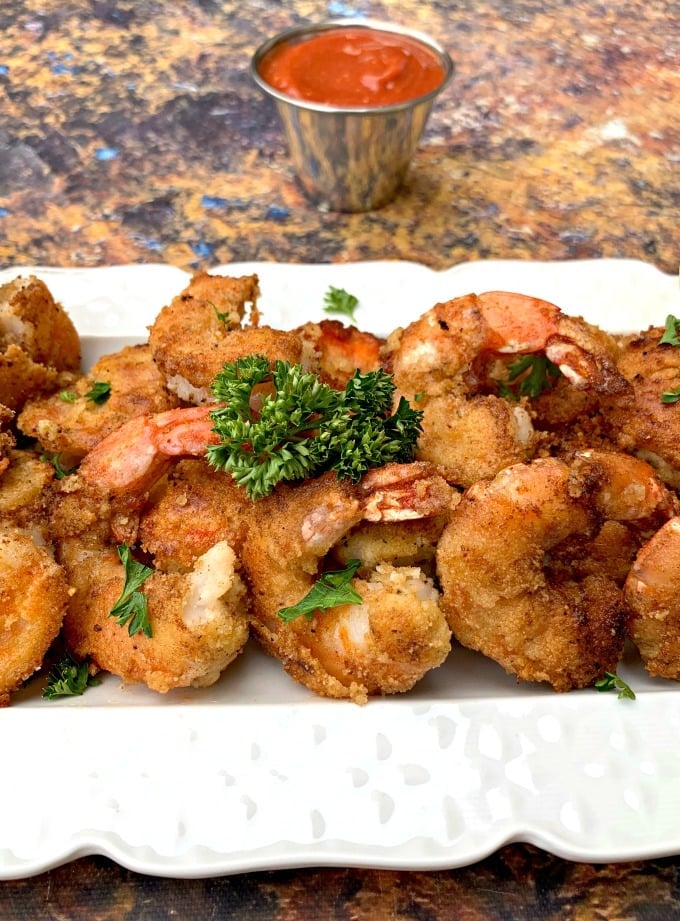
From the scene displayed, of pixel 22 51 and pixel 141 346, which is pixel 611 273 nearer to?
pixel 141 346

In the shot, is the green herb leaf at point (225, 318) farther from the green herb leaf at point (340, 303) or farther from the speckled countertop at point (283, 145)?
the speckled countertop at point (283, 145)

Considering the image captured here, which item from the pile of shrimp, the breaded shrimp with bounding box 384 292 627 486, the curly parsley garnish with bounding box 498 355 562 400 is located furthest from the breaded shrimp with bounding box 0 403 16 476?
the curly parsley garnish with bounding box 498 355 562 400

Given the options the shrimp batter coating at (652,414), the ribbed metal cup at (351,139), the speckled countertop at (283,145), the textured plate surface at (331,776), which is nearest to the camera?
the textured plate surface at (331,776)

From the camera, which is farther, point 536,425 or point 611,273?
point 611,273

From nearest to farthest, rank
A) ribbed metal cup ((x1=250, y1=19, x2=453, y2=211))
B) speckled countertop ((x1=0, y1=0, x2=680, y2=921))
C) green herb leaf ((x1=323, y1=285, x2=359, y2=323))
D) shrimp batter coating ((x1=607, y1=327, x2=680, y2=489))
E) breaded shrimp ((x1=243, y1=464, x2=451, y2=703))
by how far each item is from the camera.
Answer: breaded shrimp ((x1=243, y1=464, x2=451, y2=703))
shrimp batter coating ((x1=607, y1=327, x2=680, y2=489))
green herb leaf ((x1=323, y1=285, x2=359, y2=323))
ribbed metal cup ((x1=250, y1=19, x2=453, y2=211))
speckled countertop ((x1=0, y1=0, x2=680, y2=921))

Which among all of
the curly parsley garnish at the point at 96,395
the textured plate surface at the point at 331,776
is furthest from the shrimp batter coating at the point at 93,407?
the textured plate surface at the point at 331,776

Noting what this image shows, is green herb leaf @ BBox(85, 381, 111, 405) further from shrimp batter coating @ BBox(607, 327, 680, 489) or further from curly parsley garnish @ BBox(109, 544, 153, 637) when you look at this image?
shrimp batter coating @ BBox(607, 327, 680, 489)

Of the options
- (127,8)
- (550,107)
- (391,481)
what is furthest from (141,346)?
(127,8)
